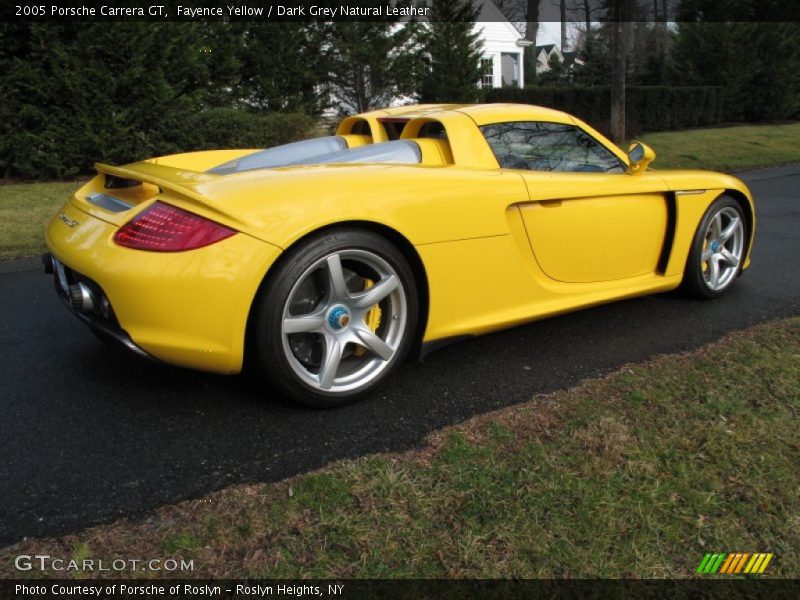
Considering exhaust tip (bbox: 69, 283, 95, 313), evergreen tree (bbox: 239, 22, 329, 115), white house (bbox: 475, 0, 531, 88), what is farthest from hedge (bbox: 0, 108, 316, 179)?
white house (bbox: 475, 0, 531, 88)

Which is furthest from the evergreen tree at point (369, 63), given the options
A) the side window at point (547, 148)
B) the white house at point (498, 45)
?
the side window at point (547, 148)

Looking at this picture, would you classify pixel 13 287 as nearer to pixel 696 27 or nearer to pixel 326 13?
pixel 326 13

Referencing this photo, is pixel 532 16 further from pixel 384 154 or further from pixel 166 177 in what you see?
pixel 166 177

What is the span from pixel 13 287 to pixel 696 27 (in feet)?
80.6

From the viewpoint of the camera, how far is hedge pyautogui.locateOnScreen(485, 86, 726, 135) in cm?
2034

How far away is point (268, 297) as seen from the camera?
246 cm

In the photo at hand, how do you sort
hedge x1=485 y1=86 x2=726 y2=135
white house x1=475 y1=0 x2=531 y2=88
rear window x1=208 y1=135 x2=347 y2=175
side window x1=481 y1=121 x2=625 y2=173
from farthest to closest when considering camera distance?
white house x1=475 y1=0 x2=531 y2=88, hedge x1=485 y1=86 x2=726 y2=135, rear window x1=208 y1=135 x2=347 y2=175, side window x1=481 y1=121 x2=625 y2=173

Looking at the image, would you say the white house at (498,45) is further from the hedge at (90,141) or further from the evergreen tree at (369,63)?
the hedge at (90,141)

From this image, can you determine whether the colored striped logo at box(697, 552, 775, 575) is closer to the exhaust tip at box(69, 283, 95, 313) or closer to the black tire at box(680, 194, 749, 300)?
the exhaust tip at box(69, 283, 95, 313)

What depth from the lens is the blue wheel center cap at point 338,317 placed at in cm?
266

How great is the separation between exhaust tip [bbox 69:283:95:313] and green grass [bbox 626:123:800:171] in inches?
455

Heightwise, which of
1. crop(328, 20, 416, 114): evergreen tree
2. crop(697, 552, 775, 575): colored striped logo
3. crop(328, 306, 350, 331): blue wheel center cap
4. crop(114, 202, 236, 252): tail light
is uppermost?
crop(328, 20, 416, 114): evergreen tree

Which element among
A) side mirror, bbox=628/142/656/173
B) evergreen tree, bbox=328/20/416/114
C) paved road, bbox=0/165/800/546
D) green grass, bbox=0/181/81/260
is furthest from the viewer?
evergreen tree, bbox=328/20/416/114

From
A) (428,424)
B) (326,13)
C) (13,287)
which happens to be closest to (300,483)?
(428,424)
